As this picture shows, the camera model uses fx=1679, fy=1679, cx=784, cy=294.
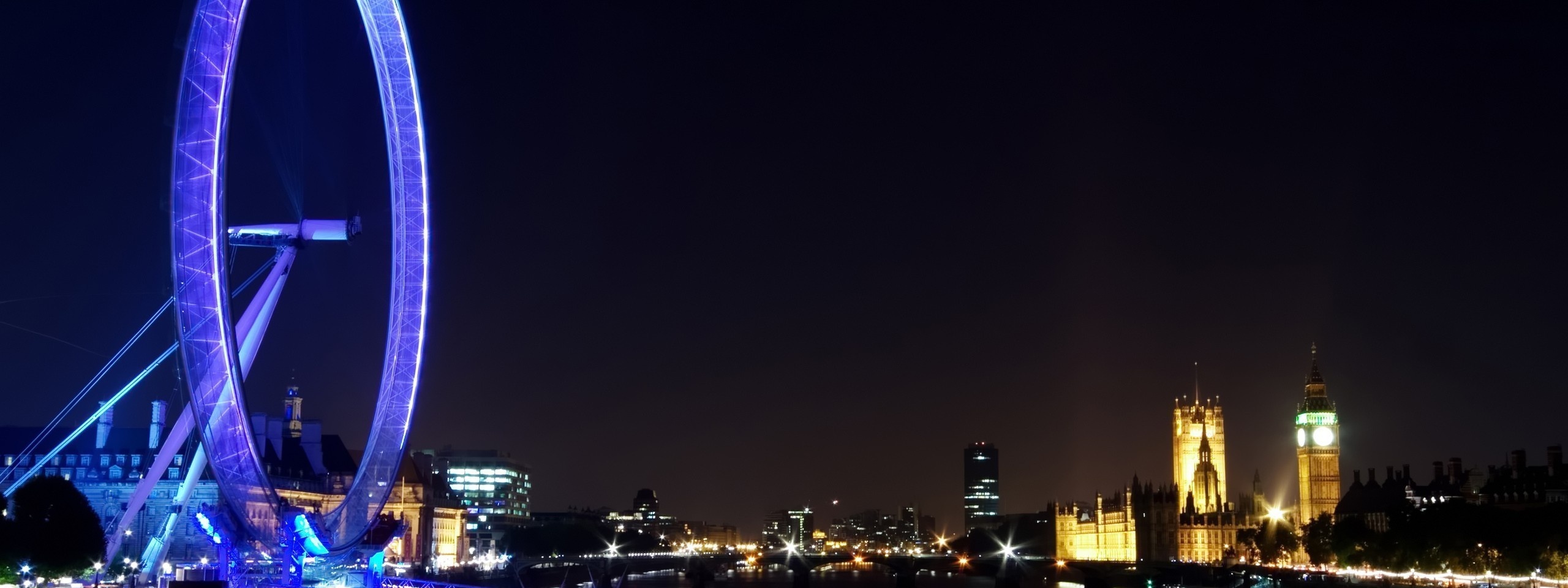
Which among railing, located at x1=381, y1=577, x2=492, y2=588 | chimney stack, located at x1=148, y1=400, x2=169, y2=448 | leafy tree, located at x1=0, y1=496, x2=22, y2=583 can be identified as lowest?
railing, located at x1=381, y1=577, x2=492, y2=588

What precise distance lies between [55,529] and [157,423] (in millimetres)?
38082

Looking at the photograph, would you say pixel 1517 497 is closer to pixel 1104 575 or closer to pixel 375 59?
pixel 1104 575

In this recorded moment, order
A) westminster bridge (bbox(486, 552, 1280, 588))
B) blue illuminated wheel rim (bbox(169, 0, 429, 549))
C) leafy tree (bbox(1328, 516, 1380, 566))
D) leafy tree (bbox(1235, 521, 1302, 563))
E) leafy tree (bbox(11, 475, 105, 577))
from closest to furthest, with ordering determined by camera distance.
Result: blue illuminated wheel rim (bbox(169, 0, 429, 549)), leafy tree (bbox(11, 475, 105, 577)), westminster bridge (bbox(486, 552, 1280, 588)), leafy tree (bbox(1328, 516, 1380, 566)), leafy tree (bbox(1235, 521, 1302, 563))

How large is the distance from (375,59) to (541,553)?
143696 millimetres

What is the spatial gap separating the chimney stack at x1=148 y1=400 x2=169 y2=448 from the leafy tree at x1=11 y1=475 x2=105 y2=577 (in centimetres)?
3110

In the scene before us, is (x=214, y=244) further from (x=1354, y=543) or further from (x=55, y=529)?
(x=1354, y=543)

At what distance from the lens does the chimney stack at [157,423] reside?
9519 centimetres

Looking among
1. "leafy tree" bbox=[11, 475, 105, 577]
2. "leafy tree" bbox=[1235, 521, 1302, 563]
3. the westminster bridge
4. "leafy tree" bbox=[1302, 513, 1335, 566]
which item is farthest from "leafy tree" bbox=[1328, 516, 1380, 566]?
"leafy tree" bbox=[11, 475, 105, 577]

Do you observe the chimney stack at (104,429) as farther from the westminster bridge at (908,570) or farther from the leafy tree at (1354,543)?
the leafy tree at (1354,543)

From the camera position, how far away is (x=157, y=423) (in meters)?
97.1

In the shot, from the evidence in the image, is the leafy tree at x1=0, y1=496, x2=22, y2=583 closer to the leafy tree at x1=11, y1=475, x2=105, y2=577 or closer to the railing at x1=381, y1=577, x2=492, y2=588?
the leafy tree at x1=11, y1=475, x2=105, y2=577

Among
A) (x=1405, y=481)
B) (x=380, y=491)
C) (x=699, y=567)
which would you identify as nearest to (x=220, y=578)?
(x=380, y=491)

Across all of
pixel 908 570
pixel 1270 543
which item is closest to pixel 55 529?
pixel 908 570

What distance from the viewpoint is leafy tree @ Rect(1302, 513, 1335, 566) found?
154m
